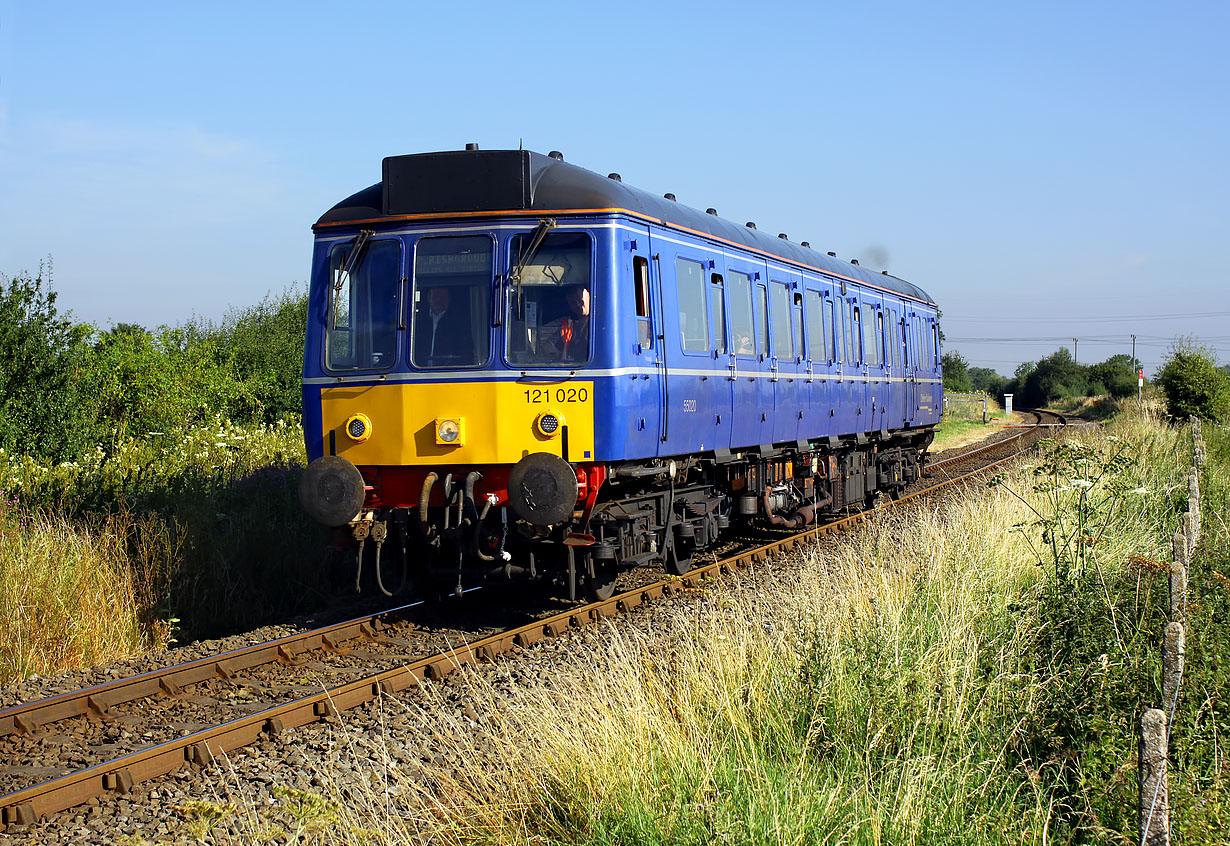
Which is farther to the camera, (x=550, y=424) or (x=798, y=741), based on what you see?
(x=550, y=424)

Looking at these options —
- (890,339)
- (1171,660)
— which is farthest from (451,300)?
(890,339)

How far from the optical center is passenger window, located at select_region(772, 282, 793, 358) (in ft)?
40.8

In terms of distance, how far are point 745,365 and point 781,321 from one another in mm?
1538

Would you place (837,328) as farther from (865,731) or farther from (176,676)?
(865,731)

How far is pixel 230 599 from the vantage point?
34.3 feet

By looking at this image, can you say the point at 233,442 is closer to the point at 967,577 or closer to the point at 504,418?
the point at 504,418

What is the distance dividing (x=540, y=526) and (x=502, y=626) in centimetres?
125

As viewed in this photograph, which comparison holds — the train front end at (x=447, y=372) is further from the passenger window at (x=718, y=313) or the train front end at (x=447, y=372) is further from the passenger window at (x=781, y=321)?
the passenger window at (x=781, y=321)

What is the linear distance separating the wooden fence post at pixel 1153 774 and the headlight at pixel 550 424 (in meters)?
5.62

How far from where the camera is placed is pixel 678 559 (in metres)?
11.0

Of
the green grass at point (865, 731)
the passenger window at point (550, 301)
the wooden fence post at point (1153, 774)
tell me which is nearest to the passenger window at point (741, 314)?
the passenger window at point (550, 301)

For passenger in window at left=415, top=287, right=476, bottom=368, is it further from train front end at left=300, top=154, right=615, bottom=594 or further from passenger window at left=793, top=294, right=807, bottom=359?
passenger window at left=793, top=294, right=807, bottom=359

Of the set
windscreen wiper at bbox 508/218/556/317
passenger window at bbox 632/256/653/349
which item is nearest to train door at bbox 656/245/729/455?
passenger window at bbox 632/256/653/349

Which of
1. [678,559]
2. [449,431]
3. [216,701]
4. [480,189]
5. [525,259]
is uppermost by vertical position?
[480,189]
